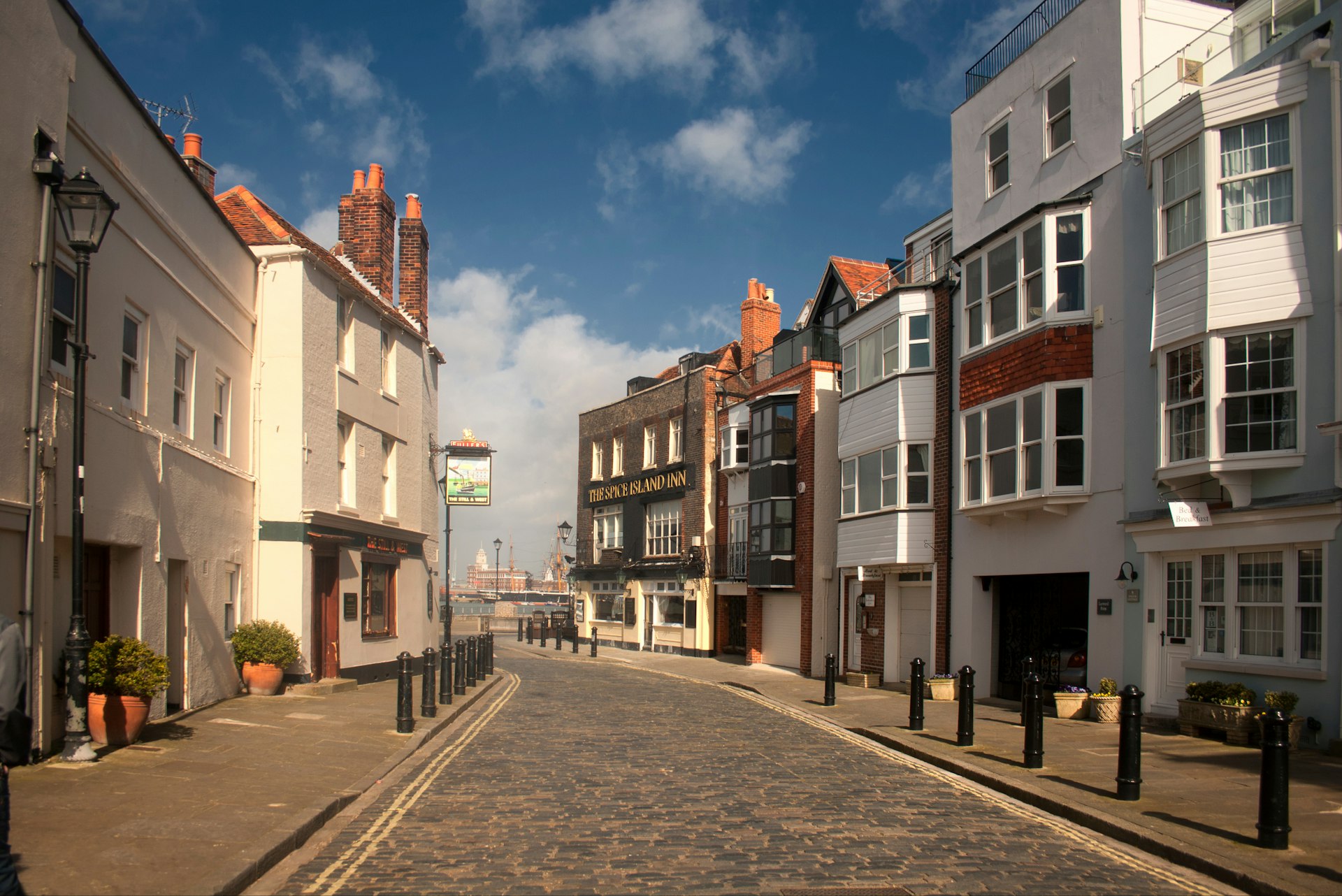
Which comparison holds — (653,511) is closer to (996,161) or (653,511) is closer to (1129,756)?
(996,161)

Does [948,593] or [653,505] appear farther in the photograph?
[653,505]

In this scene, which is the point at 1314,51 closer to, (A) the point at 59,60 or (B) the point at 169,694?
(A) the point at 59,60

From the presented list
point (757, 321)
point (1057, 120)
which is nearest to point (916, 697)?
point (1057, 120)

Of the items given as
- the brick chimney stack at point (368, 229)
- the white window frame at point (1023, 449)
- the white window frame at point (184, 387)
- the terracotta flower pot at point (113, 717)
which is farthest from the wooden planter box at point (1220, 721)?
the brick chimney stack at point (368, 229)

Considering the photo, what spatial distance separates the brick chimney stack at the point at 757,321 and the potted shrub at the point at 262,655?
2424 centimetres

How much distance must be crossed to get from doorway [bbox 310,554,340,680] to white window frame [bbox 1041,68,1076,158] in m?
15.3

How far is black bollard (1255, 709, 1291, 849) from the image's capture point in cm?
775

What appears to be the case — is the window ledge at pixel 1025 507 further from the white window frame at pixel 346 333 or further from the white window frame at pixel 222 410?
the white window frame at pixel 222 410

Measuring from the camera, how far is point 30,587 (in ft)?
32.9

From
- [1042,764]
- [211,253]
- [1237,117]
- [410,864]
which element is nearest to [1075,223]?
[1237,117]

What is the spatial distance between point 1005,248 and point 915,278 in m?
6.46

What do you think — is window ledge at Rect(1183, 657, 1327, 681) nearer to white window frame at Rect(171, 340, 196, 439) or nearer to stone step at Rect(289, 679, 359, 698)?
stone step at Rect(289, 679, 359, 698)

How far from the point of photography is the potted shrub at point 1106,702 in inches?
647

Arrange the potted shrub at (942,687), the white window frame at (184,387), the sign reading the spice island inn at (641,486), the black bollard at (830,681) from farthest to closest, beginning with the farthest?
the sign reading the spice island inn at (641,486) → the potted shrub at (942,687) → the black bollard at (830,681) → the white window frame at (184,387)
